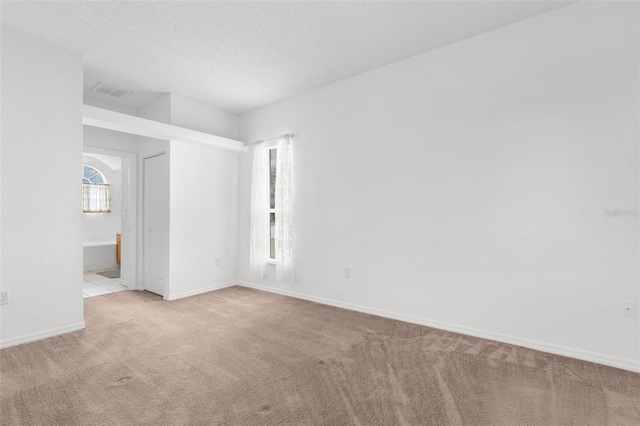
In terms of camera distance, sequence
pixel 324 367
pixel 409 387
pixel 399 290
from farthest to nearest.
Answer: pixel 399 290, pixel 324 367, pixel 409 387

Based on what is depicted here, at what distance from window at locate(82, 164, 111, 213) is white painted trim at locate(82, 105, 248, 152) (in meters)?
5.20

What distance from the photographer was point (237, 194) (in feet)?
18.5

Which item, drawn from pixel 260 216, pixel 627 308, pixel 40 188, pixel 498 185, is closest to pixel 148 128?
pixel 40 188

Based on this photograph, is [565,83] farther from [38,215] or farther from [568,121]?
[38,215]

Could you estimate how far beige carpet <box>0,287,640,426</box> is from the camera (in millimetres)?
1958

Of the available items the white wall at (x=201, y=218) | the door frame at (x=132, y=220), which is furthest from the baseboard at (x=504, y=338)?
the door frame at (x=132, y=220)

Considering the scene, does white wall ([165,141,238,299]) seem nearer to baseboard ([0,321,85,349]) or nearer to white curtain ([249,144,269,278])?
white curtain ([249,144,269,278])

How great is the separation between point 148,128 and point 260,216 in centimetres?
199

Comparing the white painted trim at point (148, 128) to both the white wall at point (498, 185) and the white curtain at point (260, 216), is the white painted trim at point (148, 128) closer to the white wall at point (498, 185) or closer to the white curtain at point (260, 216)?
the white curtain at point (260, 216)

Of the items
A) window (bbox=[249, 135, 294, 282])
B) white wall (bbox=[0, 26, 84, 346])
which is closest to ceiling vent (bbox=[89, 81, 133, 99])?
white wall (bbox=[0, 26, 84, 346])

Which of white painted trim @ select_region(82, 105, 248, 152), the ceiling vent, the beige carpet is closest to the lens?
the beige carpet

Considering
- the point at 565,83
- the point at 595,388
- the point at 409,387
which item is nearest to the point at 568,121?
the point at 565,83

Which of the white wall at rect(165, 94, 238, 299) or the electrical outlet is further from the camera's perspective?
the white wall at rect(165, 94, 238, 299)

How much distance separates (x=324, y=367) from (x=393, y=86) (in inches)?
124
